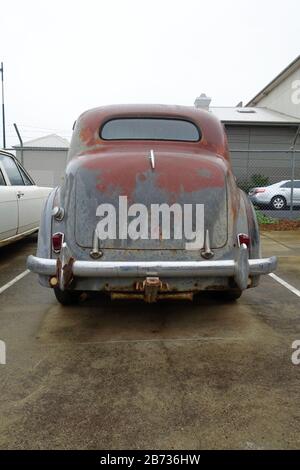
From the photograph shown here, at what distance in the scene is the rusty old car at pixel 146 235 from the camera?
3.28 metres

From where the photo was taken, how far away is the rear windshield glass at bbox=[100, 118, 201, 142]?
13.8 feet

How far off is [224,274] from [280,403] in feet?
3.53

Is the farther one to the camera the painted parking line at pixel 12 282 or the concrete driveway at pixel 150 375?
the painted parking line at pixel 12 282

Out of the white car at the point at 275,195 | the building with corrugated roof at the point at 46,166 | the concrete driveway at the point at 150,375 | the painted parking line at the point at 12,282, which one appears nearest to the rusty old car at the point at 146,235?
the concrete driveway at the point at 150,375

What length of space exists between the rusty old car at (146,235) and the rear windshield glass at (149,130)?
583mm

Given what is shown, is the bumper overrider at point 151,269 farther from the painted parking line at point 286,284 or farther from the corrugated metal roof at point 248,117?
the corrugated metal roof at point 248,117

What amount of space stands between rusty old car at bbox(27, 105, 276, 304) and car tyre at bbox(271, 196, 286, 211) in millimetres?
12294

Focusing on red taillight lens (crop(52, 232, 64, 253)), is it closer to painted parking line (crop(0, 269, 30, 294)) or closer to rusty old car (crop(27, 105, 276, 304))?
rusty old car (crop(27, 105, 276, 304))

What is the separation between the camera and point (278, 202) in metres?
15.3

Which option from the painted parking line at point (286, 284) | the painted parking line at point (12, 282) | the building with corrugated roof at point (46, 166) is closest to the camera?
the painted parking line at point (286, 284)

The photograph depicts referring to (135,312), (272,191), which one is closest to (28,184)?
(135,312)

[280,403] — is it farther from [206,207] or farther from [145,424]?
[206,207]

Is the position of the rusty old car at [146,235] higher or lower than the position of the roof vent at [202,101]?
lower

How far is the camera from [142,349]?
337 cm
